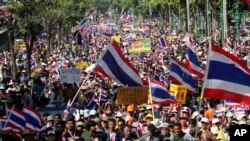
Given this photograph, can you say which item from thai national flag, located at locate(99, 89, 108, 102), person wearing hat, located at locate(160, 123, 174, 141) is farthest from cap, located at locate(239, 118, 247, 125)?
thai national flag, located at locate(99, 89, 108, 102)

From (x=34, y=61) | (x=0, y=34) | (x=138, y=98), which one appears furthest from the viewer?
(x=0, y=34)

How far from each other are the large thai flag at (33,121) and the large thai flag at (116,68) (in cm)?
131

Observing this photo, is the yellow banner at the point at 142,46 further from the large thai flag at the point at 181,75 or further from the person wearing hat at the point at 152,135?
the person wearing hat at the point at 152,135

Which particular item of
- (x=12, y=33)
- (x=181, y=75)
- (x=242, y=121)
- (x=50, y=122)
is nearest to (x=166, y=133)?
(x=242, y=121)

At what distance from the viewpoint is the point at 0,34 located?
45.3 m

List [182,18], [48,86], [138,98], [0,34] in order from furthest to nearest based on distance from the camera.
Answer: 1. [182,18]
2. [0,34]
3. [48,86]
4. [138,98]

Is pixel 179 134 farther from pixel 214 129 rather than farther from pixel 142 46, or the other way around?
pixel 142 46

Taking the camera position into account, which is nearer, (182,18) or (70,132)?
(70,132)

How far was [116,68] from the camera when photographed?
1388 cm

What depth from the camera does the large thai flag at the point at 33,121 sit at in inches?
530

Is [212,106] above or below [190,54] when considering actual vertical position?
below

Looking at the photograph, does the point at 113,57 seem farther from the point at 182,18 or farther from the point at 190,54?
the point at 182,18

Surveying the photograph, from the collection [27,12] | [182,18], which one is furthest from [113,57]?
[182,18]

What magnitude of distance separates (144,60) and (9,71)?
633 cm
